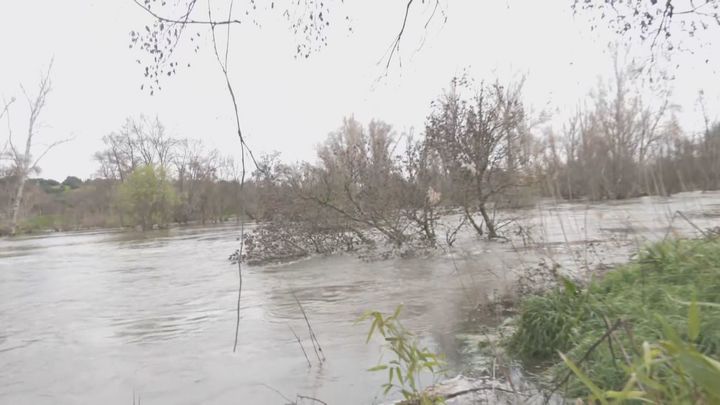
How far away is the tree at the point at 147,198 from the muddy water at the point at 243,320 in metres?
30.9

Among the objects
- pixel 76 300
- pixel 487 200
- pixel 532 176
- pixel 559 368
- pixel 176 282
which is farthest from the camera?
pixel 487 200

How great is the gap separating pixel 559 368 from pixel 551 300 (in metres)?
0.87

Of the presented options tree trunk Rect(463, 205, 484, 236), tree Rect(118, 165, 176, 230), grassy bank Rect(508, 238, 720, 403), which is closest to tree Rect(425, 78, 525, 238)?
tree trunk Rect(463, 205, 484, 236)

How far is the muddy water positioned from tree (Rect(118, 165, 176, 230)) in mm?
30874

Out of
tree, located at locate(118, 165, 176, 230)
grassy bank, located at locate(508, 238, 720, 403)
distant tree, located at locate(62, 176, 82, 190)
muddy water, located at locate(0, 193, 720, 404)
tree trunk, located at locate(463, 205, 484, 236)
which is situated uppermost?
distant tree, located at locate(62, 176, 82, 190)

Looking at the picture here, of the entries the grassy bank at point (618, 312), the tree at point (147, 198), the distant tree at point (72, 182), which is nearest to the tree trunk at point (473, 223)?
the grassy bank at point (618, 312)

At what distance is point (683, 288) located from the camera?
3324 mm

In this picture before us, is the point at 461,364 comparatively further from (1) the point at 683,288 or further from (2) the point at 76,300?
(2) the point at 76,300

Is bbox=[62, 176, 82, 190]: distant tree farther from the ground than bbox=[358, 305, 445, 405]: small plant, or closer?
farther from the ground

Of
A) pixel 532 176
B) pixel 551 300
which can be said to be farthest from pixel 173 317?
pixel 532 176

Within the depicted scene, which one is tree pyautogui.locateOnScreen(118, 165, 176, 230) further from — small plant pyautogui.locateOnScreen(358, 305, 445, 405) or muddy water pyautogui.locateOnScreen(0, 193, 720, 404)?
small plant pyautogui.locateOnScreen(358, 305, 445, 405)

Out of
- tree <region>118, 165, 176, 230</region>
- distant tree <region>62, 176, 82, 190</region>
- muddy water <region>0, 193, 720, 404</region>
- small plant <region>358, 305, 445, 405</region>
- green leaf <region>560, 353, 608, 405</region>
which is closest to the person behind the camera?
green leaf <region>560, 353, 608, 405</region>

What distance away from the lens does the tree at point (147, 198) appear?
41250mm

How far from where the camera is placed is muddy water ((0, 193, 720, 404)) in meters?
4.04
